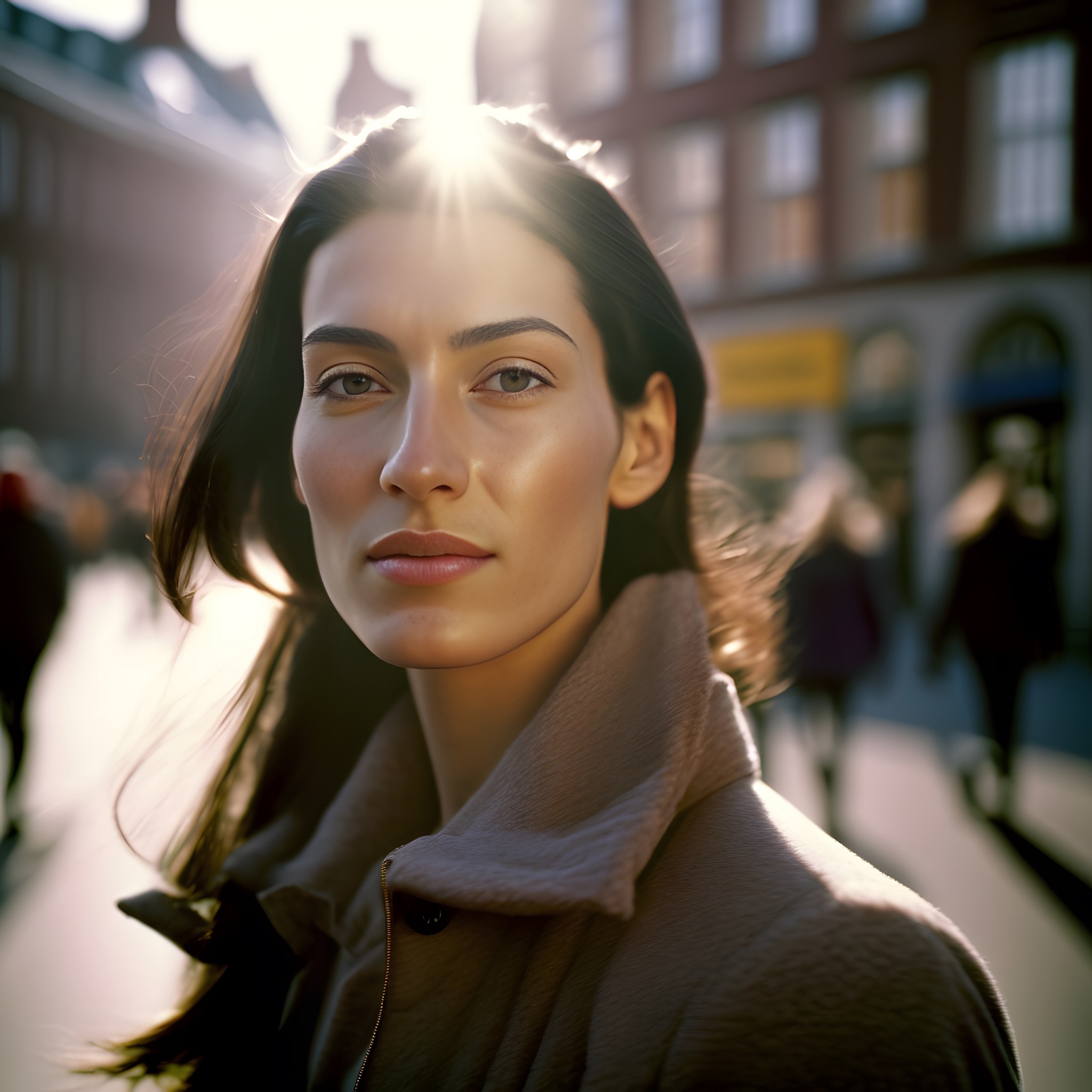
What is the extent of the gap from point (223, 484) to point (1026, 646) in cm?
490

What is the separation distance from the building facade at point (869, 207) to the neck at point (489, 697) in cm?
999

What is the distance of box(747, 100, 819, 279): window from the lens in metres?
14.0

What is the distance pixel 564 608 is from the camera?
1317mm

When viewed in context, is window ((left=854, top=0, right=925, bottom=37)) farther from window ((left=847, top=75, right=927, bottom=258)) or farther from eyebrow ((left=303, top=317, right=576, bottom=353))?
eyebrow ((left=303, top=317, right=576, bottom=353))

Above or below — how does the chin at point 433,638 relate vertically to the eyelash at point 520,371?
below

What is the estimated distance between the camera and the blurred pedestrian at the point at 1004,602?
507 cm

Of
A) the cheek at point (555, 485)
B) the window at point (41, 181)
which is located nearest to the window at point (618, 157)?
the cheek at point (555, 485)

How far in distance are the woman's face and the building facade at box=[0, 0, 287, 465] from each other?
2598 cm

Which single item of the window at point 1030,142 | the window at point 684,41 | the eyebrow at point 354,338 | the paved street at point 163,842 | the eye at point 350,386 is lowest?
the paved street at point 163,842

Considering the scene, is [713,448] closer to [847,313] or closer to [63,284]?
[847,313]

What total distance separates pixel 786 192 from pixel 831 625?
1150cm

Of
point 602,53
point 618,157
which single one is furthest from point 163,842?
point 602,53

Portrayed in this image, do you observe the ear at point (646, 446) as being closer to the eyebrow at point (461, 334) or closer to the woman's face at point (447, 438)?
the woman's face at point (447, 438)

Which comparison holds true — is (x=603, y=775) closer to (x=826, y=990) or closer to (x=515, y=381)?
(x=826, y=990)
